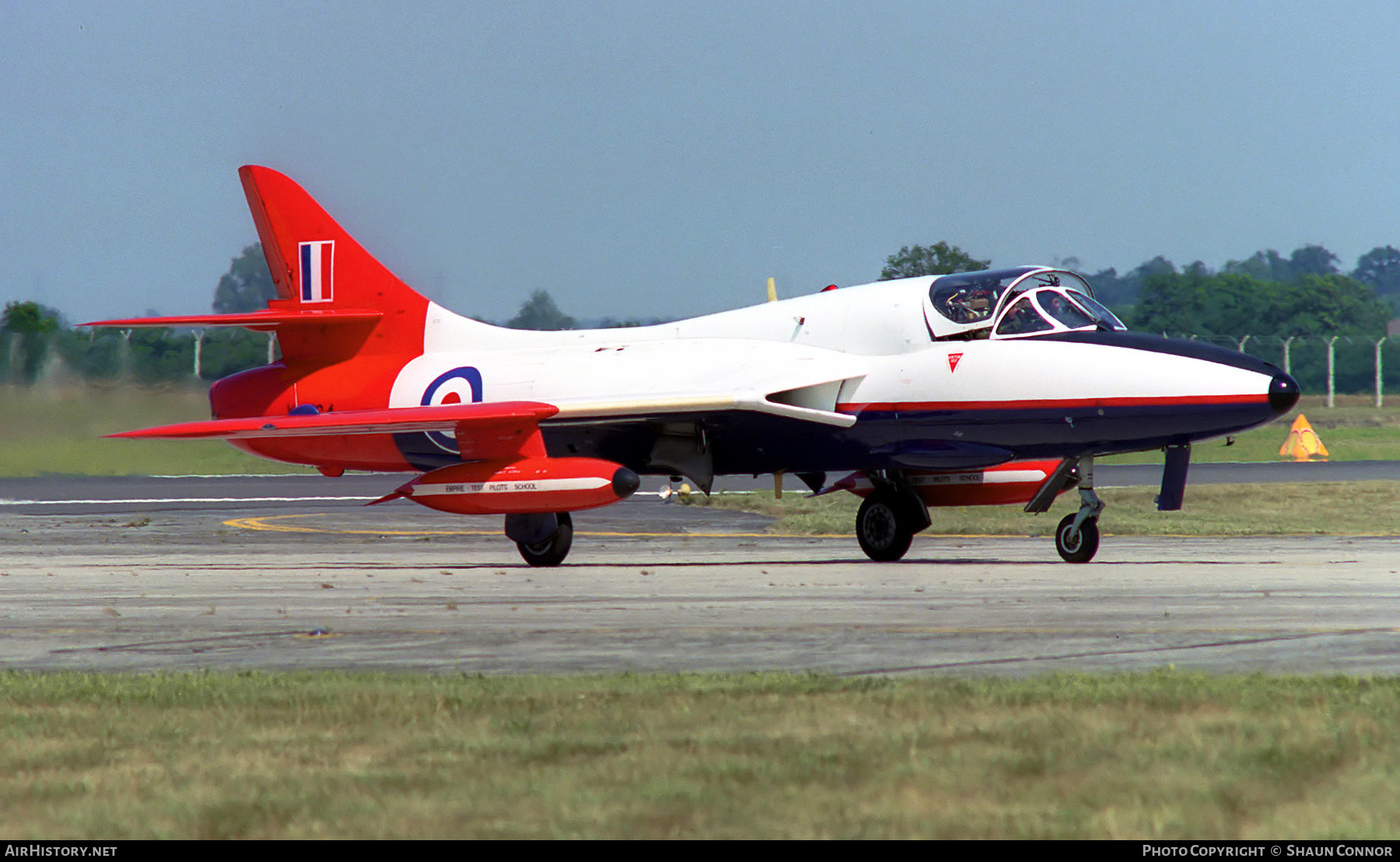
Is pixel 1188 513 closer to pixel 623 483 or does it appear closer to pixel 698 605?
pixel 623 483

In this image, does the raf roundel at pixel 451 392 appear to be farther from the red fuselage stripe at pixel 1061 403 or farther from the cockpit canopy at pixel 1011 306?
the cockpit canopy at pixel 1011 306

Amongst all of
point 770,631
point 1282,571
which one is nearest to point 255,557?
point 770,631

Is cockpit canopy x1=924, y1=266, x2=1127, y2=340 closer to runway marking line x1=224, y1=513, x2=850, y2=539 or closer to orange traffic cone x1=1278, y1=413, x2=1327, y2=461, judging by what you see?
runway marking line x1=224, y1=513, x2=850, y2=539

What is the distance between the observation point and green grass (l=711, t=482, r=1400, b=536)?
73.0ft

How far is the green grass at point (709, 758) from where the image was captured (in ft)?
15.8

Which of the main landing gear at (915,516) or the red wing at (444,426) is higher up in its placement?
the red wing at (444,426)

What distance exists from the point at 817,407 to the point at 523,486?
337 cm

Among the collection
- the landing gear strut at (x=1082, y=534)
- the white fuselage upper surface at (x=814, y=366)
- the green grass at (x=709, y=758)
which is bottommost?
the landing gear strut at (x=1082, y=534)

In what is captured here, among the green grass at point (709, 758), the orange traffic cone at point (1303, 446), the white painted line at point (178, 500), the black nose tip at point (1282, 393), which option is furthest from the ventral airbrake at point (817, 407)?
the orange traffic cone at point (1303, 446)

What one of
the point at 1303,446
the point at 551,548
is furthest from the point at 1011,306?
the point at 1303,446

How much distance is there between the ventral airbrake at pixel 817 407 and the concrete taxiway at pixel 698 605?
85 centimetres

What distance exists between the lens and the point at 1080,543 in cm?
1603

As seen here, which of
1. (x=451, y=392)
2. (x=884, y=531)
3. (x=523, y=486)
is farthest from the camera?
(x=451, y=392)

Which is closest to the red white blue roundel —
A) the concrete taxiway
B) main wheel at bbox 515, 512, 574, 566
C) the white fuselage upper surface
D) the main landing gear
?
the white fuselage upper surface
